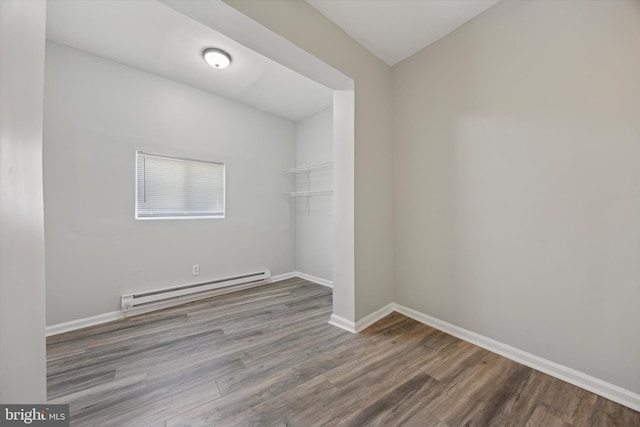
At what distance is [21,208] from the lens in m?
0.60

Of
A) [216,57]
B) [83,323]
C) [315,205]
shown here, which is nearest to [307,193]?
[315,205]

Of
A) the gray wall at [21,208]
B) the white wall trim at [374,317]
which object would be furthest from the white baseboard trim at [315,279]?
the gray wall at [21,208]

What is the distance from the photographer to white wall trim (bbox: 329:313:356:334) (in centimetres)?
201

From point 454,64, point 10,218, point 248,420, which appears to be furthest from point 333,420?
point 454,64

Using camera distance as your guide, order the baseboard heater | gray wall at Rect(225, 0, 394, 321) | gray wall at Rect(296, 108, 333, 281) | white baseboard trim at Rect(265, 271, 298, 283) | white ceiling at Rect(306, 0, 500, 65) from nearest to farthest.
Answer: white ceiling at Rect(306, 0, 500, 65) → gray wall at Rect(225, 0, 394, 321) → the baseboard heater → gray wall at Rect(296, 108, 333, 281) → white baseboard trim at Rect(265, 271, 298, 283)

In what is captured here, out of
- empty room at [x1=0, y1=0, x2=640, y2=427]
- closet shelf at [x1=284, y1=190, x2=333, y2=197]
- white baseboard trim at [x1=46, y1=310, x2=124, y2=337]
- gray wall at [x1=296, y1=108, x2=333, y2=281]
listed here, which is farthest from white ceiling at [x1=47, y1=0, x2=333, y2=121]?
white baseboard trim at [x1=46, y1=310, x2=124, y2=337]

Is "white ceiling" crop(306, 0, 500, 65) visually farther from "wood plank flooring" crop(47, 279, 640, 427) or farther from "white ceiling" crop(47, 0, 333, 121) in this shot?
"wood plank flooring" crop(47, 279, 640, 427)

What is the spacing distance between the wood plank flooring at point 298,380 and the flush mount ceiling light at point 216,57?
102 inches

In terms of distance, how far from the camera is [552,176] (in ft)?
4.76

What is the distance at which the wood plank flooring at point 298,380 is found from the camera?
1168 millimetres

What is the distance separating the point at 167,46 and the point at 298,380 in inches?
118

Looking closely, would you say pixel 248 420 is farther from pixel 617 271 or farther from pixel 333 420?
pixel 617 271

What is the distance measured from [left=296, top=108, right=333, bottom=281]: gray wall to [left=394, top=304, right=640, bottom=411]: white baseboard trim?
168 centimetres

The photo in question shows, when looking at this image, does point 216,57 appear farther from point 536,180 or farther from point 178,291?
point 536,180
